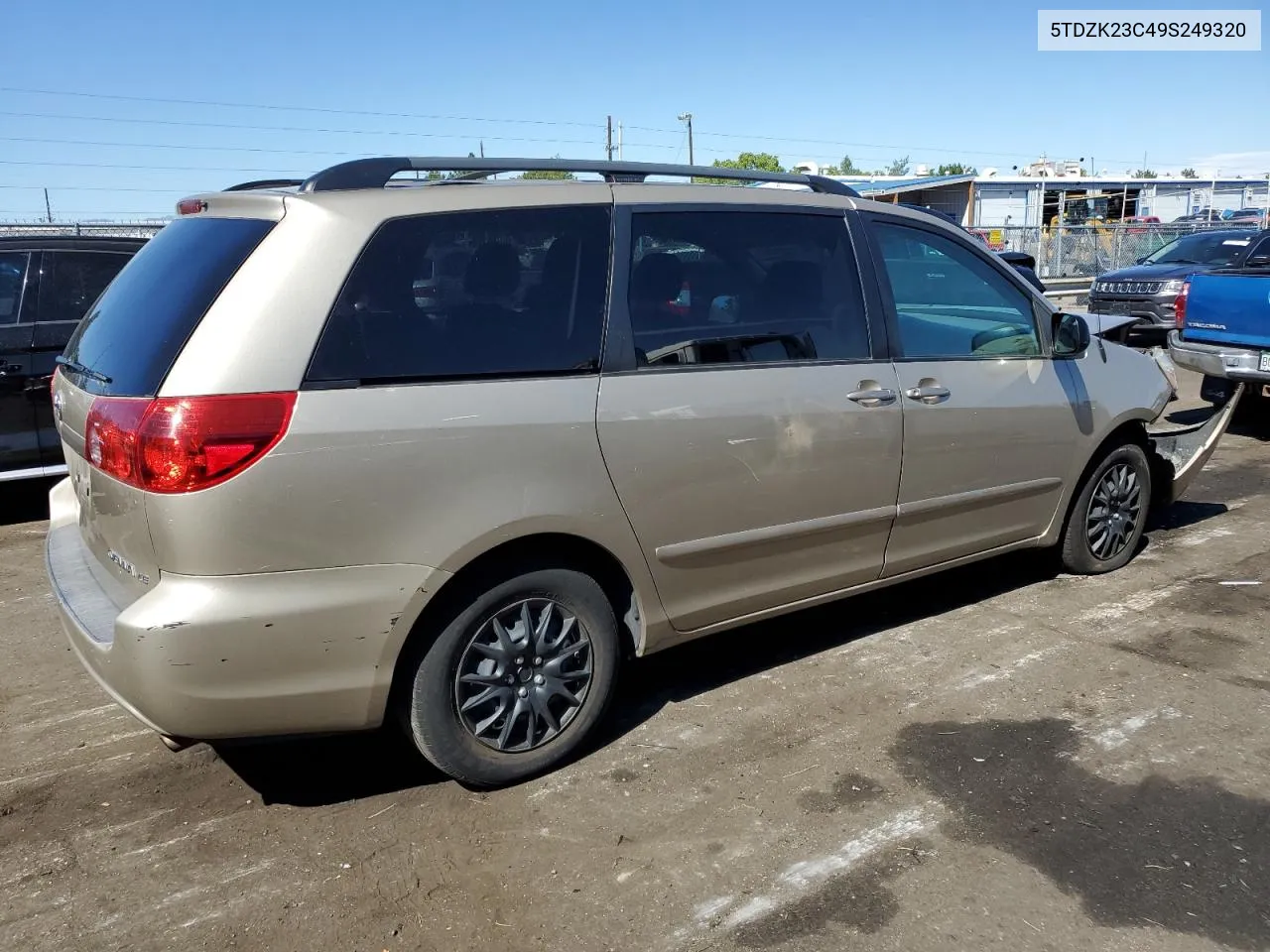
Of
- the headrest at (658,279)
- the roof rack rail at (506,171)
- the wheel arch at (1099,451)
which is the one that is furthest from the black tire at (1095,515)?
the headrest at (658,279)

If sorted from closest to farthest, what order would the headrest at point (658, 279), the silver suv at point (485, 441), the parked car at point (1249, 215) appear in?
the silver suv at point (485, 441) < the headrest at point (658, 279) < the parked car at point (1249, 215)

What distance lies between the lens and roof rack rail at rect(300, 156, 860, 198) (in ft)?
10.5

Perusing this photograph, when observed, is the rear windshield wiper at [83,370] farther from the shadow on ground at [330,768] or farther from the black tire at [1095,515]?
the black tire at [1095,515]

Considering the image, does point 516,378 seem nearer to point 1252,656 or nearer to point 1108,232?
point 1252,656

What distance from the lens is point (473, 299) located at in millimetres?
3248

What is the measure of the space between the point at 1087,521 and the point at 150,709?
14.0 feet

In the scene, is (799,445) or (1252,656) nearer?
(799,445)

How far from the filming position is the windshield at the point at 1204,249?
1511cm

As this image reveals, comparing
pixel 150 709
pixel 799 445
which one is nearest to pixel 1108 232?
pixel 799 445

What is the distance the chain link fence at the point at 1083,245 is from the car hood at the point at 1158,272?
433 inches

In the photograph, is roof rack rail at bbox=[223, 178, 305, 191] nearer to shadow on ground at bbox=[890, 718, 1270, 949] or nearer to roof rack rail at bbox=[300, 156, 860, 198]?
roof rack rail at bbox=[300, 156, 860, 198]

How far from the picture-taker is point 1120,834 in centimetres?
310

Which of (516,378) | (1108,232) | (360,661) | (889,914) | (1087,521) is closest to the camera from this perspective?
(889,914)

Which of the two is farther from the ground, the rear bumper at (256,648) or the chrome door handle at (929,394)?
the chrome door handle at (929,394)
